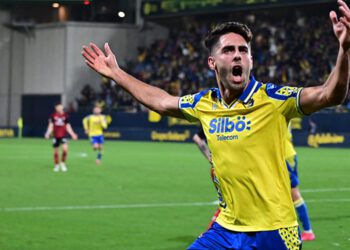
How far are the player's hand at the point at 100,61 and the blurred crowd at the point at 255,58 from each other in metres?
34.7

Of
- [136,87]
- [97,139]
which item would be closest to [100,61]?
[136,87]

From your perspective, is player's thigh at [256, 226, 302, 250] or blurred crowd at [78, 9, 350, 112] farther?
blurred crowd at [78, 9, 350, 112]

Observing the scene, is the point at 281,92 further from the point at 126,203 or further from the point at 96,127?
the point at 96,127

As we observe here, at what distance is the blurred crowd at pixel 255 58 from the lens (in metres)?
44.1

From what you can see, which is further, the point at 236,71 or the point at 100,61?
the point at 100,61

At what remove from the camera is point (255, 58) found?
48281mm

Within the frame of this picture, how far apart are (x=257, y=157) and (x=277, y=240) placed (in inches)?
21.8

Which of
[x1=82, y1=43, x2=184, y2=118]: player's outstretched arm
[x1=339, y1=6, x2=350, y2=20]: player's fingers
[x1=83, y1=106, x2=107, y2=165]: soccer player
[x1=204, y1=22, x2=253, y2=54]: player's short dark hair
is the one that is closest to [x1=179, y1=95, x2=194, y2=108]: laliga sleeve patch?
[x1=82, y1=43, x2=184, y2=118]: player's outstretched arm

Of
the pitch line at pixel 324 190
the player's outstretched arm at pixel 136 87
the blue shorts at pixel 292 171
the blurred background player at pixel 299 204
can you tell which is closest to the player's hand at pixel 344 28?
the player's outstretched arm at pixel 136 87

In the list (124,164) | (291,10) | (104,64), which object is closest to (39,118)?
(291,10)

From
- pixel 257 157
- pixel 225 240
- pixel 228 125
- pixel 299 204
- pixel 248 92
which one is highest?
pixel 248 92

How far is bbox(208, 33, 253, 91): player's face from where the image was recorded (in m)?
5.28

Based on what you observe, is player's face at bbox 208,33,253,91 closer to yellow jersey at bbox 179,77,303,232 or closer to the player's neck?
the player's neck

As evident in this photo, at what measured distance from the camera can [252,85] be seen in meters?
5.46
